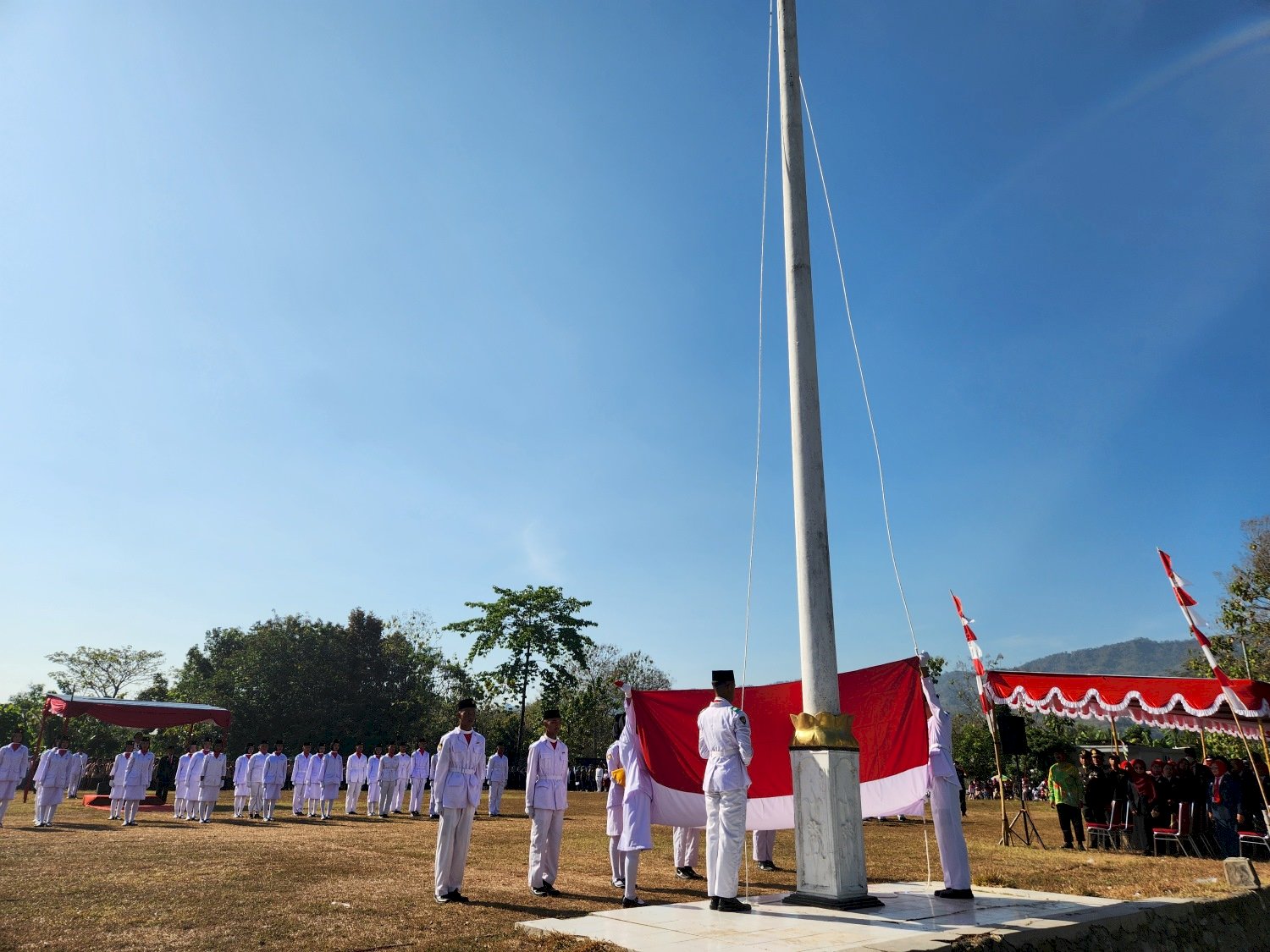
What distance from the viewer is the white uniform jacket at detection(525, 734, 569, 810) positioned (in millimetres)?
9805

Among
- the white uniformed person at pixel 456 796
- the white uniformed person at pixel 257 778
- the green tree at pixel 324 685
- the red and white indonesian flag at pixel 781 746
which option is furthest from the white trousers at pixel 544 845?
the green tree at pixel 324 685

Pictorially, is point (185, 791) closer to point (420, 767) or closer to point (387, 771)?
point (387, 771)

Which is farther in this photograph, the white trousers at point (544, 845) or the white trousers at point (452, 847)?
the white trousers at point (544, 845)

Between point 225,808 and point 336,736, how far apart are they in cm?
1987

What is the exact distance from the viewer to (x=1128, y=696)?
1523cm

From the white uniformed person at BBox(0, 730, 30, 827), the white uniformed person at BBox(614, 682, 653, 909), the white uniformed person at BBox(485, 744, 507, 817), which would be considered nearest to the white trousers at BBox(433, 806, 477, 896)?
the white uniformed person at BBox(614, 682, 653, 909)

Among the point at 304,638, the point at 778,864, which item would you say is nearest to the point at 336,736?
the point at 304,638

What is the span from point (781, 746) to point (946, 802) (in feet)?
6.53

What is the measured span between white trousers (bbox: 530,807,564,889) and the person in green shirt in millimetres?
12954

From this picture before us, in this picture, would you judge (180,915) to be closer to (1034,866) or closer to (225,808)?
(1034,866)

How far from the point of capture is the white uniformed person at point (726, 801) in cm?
698

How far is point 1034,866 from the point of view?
12156 mm

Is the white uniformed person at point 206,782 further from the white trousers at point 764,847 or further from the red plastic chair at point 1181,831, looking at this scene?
the red plastic chair at point 1181,831

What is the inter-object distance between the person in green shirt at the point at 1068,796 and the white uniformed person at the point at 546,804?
12745 millimetres
